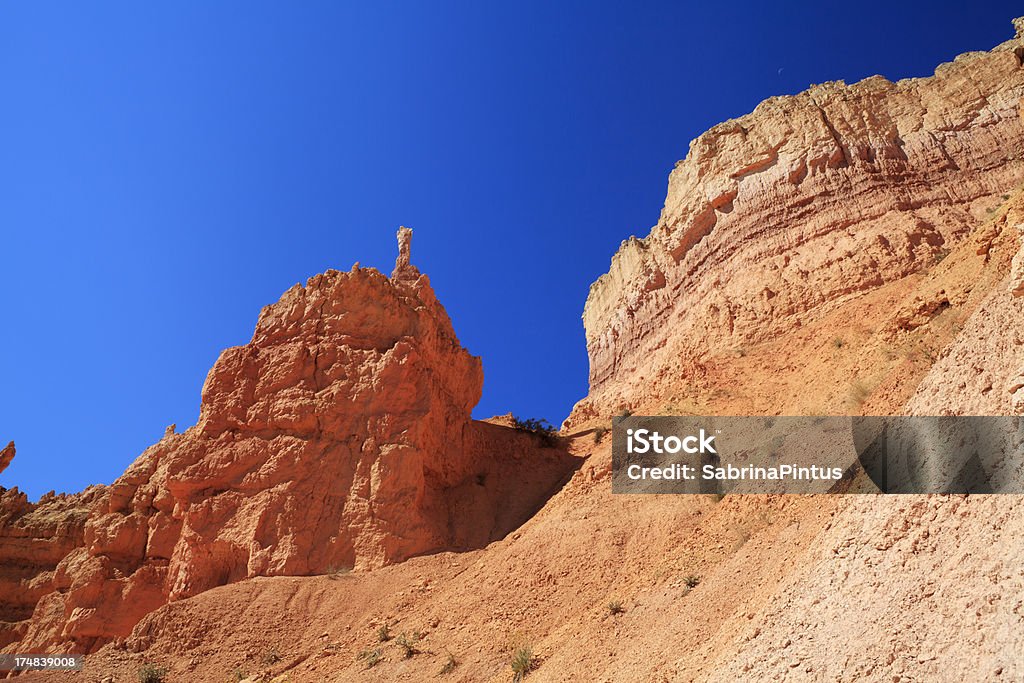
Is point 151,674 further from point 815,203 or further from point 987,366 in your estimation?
point 815,203

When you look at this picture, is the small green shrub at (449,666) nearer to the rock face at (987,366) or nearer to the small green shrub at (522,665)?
the small green shrub at (522,665)

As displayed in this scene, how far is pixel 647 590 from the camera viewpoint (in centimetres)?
1202

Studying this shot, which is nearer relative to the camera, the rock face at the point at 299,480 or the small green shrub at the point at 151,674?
the small green shrub at the point at 151,674

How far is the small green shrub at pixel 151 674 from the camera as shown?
14312mm

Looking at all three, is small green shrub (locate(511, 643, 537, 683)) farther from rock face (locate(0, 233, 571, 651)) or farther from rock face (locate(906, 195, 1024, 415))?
rock face (locate(906, 195, 1024, 415))

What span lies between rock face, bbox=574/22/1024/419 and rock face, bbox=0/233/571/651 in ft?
27.8

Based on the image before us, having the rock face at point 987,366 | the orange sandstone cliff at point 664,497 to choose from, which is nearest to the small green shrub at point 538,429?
the orange sandstone cliff at point 664,497

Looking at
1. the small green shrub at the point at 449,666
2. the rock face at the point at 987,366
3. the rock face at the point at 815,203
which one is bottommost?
the small green shrub at the point at 449,666

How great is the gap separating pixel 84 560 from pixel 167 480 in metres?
3.39

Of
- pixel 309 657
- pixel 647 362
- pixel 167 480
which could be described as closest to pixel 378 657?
pixel 309 657

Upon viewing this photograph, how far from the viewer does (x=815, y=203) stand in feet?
82.1

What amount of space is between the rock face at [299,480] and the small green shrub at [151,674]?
9.69ft

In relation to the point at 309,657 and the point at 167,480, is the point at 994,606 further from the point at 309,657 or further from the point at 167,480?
the point at 167,480

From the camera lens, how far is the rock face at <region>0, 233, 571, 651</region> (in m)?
18.0
